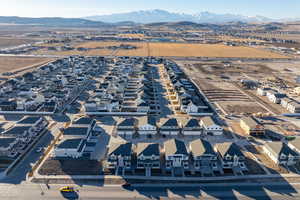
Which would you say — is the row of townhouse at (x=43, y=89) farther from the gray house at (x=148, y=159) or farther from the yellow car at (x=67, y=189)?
the gray house at (x=148, y=159)

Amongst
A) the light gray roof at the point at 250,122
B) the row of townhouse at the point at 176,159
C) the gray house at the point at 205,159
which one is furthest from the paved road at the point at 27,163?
the light gray roof at the point at 250,122

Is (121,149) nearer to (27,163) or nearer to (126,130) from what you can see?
(126,130)

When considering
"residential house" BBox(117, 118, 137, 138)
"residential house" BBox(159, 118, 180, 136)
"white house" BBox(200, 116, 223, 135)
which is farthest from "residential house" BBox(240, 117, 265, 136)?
"residential house" BBox(117, 118, 137, 138)

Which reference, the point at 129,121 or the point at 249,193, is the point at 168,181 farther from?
the point at 129,121

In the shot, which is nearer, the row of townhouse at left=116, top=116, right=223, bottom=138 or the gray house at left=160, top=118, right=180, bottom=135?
the row of townhouse at left=116, top=116, right=223, bottom=138

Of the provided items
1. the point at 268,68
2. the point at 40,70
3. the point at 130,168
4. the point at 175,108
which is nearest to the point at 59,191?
the point at 130,168

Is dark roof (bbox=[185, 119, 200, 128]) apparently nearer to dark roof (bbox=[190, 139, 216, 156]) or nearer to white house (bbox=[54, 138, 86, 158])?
dark roof (bbox=[190, 139, 216, 156])

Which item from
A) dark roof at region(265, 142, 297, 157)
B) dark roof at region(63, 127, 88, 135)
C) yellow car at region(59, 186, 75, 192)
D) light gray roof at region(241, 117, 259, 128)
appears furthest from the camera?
light gray roof at region(241, 117, 259, 128)

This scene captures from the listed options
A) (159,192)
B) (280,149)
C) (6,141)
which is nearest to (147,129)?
(159,192)
